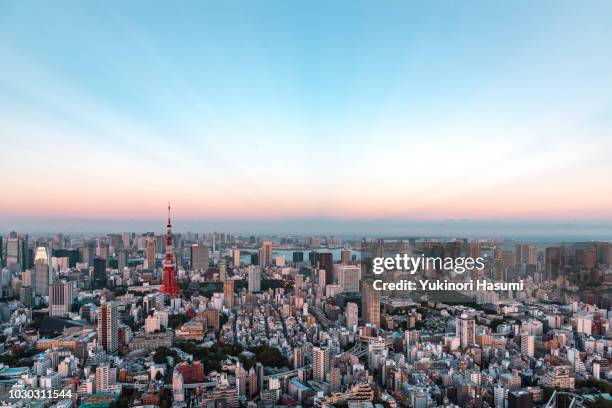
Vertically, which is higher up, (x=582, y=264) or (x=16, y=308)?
(x=582, y=264)

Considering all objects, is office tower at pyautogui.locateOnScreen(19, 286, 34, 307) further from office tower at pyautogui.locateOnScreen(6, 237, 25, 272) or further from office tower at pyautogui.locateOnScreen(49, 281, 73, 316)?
office tower at pyautogui.locateOnScreen(6, 237, 25, 272)

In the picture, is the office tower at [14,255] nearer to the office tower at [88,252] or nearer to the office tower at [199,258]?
the office tower at [88,252]

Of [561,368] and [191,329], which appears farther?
[191,329]

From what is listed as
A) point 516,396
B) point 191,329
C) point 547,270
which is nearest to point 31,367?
point 191,329

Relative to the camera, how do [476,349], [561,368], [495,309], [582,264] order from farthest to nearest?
1. [495,309]
2. [582,264]
3. [476,349]
4. [561,368]

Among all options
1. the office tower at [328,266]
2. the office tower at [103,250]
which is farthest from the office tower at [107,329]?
the office tower at [103,250]

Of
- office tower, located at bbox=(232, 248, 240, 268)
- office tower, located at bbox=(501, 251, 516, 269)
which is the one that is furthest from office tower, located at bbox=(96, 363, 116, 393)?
office tower, located at bbox=(232, 248, 240, 268)

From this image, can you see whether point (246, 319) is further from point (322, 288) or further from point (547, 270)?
A: point (547, 270)
